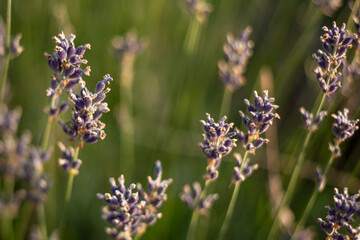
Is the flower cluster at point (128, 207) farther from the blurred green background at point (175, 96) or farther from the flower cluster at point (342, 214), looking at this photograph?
the blurred green background at point (175, 96)

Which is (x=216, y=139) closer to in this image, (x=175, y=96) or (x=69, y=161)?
(x=69, y=161)

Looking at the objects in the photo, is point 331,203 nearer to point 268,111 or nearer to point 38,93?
point 268,111

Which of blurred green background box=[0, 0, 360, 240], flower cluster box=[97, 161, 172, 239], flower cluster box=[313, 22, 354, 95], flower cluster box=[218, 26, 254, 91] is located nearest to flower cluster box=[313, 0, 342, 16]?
blurred green background box=[0, 0, 360, 240]

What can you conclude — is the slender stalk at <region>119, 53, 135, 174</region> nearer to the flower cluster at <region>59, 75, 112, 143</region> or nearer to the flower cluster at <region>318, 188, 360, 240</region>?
the flower cluster at <region>59, 75, 112, 143</region>

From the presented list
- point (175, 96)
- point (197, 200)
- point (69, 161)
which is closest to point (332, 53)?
point (197, 200)

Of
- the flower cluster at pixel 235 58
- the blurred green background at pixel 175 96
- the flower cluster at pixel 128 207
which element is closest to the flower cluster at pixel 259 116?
the flower cluster at pixel 128 207
